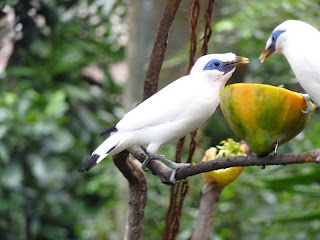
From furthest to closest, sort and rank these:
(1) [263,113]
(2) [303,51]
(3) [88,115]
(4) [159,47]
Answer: (3) [88,115], (4) [159,47], (2) [303,51], (1) [263,113]

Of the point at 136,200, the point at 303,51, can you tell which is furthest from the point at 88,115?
the point at 303,51

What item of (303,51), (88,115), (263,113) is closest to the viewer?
(263,113)

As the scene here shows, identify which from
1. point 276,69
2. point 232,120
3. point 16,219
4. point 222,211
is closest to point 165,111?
point 232,120

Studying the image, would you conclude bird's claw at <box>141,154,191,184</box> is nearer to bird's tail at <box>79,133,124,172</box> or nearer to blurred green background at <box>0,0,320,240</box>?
bird's tail at <box>79,133,124,172</box>

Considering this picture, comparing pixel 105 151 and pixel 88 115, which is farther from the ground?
pixel 105 151

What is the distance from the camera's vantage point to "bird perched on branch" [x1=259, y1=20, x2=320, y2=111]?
1038mm

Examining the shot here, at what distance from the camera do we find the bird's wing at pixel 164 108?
1.09m

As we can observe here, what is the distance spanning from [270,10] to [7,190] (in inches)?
55.9

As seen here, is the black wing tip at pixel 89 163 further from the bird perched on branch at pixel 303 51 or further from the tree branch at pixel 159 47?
the bird perched on branch at pixel 303 51

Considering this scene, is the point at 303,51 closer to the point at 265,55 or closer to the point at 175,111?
the point at 265,55

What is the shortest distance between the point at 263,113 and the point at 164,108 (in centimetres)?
23

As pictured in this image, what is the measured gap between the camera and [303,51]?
3.45 ft

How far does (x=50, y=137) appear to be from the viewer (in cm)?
278

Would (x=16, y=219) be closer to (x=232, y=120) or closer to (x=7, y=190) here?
(x=7, y=190)
